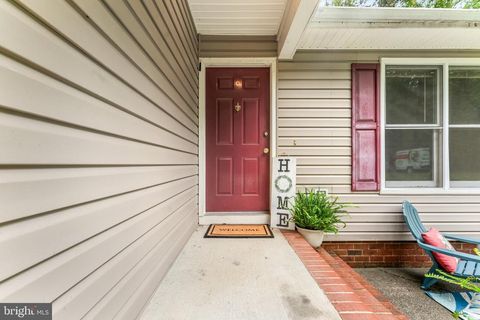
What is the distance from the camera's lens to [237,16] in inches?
103

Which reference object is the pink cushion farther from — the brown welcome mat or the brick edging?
the brown welcome mat

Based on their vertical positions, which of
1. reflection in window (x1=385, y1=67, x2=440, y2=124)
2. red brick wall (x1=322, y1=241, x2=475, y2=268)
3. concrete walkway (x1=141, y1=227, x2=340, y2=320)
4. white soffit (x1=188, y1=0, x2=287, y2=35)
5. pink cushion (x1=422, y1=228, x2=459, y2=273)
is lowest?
red brick wall (x1=322, y1=241, x2=475, y2=268)

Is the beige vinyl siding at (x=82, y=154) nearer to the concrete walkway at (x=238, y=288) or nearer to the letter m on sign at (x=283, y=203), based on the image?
the concrete walkway at (x=238, y=288)

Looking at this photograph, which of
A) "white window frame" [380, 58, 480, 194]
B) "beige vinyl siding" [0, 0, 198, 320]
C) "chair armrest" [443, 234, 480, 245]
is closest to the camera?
"beige vinyl siding" [0, 0, 198, 320]

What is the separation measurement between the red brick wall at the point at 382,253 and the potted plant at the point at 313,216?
47 centimetres

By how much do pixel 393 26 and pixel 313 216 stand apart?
213cm

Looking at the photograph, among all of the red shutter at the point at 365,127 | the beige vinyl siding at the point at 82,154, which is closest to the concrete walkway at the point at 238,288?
the beige vinyl siding at the point at 82,154

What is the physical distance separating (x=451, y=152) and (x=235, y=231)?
279 cm

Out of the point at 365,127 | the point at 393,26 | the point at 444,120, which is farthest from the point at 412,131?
the point at 393,26

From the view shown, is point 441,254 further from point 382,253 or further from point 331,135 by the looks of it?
point 331,135

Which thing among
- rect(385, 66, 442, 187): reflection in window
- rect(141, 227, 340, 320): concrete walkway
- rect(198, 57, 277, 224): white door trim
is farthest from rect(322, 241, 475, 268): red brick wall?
rect(141, 227, 340, 320): concrete walkway

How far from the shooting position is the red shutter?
2961 mm

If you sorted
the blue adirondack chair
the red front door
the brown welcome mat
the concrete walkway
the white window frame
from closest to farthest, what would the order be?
the concrete walkway < the blue adirondack chair < the brown welcome mat < the white window frame < the red front door

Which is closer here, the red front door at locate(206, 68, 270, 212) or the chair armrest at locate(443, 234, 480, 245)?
the chair armrest at locate(443, 234, 480, 245)
